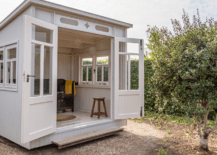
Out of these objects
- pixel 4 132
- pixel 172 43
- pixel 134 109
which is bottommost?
pixel 4 132

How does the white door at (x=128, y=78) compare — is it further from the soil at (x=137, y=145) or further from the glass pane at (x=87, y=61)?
the glass pane at (x=87, y=61)

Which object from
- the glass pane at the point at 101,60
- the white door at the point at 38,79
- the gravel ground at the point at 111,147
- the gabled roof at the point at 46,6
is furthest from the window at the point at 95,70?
the white door at the point at 38,79

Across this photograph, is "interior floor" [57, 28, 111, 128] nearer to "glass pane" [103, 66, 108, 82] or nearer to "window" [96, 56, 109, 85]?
"window" [96, 56, 109, 85]

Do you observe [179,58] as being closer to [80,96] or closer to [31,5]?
[31,5]

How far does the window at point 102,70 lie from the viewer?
5.99 metres

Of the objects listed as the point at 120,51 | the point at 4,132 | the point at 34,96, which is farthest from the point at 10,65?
the point at 120,51

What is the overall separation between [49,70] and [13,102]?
3.38 feet

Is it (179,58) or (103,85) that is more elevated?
(179,58)

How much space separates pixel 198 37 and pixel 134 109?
2.51 m

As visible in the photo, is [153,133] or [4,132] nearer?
[4,132]

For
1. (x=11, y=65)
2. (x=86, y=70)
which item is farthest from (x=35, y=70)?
(x=86, y=70)

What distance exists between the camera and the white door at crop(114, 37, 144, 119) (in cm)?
480

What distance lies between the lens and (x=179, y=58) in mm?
3350

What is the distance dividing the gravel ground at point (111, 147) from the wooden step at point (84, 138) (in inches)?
5.4
